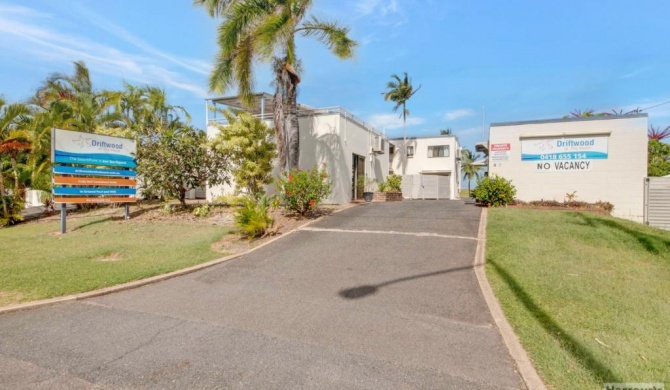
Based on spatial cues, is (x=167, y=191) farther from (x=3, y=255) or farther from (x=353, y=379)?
(x=353, y=379)

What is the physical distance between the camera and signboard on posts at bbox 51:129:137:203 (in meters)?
10.3

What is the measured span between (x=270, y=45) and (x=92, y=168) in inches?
282

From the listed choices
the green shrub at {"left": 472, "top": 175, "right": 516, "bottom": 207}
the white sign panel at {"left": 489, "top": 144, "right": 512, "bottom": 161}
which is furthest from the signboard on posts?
the white sign panel at {"left": 489, "top": 144, "right": 512, "bottom": 161}

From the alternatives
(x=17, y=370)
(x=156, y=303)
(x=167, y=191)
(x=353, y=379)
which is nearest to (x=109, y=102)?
(x=167, y=191)

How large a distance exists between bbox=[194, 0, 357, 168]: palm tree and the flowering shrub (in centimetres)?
200

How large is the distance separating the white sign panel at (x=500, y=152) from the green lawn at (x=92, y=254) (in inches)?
488

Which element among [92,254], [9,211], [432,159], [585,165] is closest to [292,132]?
[92,254]

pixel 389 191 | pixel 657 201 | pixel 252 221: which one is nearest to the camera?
pixel 252 221

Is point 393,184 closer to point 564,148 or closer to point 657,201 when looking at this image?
point 564,148

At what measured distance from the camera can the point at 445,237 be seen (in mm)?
8742

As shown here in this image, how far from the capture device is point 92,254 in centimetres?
744

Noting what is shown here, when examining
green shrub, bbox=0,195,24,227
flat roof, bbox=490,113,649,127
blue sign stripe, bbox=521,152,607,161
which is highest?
flat roof, bbox=490,113,649,127

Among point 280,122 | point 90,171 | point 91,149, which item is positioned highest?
point 280,122

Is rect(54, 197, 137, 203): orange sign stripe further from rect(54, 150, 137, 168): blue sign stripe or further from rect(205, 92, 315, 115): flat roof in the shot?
rect(205, 92, 315, 115): flat roof
